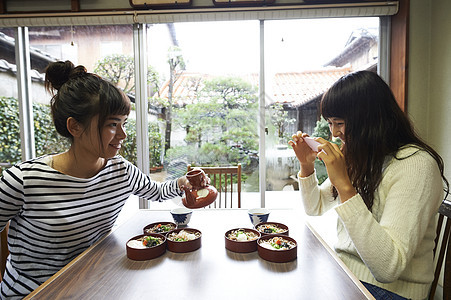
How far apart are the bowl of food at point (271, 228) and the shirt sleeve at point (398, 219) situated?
30cm

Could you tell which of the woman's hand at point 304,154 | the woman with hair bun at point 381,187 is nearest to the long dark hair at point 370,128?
the woman with hair bun at point 381,187

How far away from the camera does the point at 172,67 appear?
277 centimetres

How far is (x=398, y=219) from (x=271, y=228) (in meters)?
0.47

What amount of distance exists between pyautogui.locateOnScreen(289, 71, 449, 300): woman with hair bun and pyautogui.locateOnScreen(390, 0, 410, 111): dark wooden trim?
1.62 meters

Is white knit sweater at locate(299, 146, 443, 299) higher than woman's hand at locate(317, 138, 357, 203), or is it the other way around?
woman's hand at locate(317, 138, 357, 203)

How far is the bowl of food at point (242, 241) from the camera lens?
1091 mm

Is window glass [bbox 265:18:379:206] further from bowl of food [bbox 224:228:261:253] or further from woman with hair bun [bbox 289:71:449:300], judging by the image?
bowl of food [bbox 224:228:261:253]

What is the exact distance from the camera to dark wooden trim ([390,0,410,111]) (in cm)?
249

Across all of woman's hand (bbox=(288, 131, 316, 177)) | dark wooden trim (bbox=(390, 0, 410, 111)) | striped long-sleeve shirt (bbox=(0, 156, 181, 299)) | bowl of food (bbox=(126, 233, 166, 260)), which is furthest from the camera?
dark wooden trim (bbox=(390, 0, 410, 111))

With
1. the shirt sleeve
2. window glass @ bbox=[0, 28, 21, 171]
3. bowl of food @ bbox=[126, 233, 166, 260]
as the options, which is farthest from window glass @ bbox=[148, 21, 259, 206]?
the shirt sleeve

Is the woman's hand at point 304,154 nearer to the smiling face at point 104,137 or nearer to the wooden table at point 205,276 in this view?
the wooden table at point 205,276

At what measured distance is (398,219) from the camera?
97cm

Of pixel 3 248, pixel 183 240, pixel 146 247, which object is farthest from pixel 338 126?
pixel 3 248

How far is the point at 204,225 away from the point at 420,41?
2415 mm
